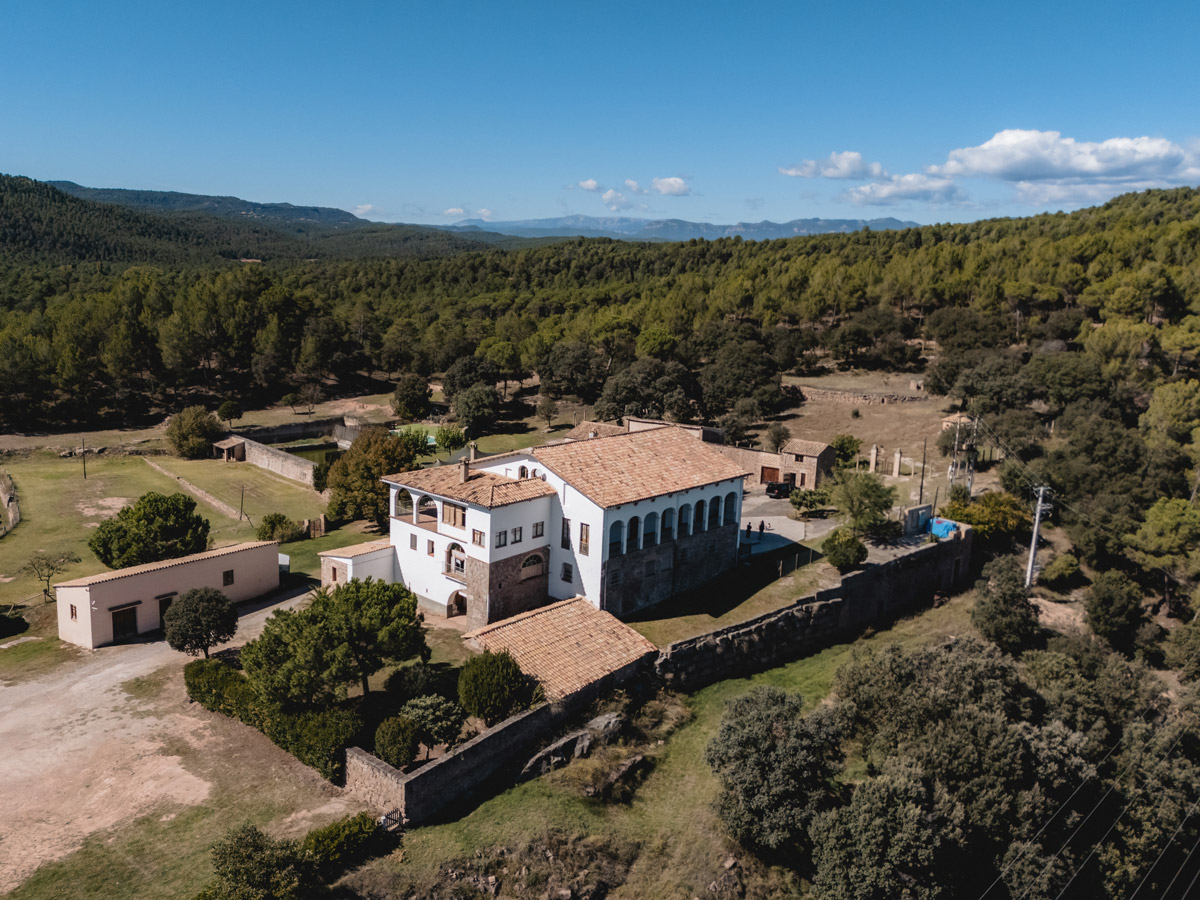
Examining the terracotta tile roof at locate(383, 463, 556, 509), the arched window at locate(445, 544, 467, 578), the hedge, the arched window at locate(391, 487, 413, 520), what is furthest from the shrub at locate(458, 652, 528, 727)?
the arched window at locate(391, 487, 413, 520)

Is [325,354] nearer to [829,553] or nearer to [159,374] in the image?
[159,374]

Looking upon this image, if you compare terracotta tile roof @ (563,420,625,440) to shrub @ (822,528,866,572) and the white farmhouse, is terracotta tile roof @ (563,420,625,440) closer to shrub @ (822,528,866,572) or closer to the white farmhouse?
the white farmhouse

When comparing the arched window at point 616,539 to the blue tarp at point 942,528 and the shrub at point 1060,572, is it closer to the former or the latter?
the blue tarp at point 942,528

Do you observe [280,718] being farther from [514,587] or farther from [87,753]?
[514,587]

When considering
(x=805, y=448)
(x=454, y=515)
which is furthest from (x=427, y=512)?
(x=805, y=448)

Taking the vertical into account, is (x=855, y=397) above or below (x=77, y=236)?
below

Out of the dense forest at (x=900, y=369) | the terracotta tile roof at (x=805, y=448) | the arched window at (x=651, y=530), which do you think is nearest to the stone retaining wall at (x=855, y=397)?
the dense forest at (x=900, y=369)

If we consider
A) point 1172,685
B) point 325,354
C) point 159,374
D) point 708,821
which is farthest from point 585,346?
point 708,821
